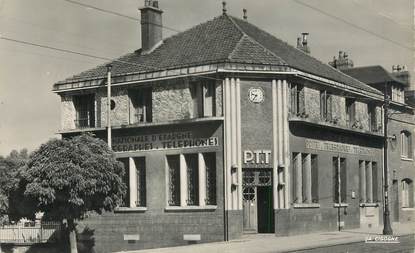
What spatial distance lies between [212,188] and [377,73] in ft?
68.1

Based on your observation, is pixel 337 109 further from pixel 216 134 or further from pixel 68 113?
pixel 68 113

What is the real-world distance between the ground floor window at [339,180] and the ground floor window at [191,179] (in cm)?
850

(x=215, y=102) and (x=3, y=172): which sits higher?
(x=215, y=102)

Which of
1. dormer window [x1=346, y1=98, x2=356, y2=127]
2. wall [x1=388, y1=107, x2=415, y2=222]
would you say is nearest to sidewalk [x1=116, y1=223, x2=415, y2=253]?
dormer window [x1=346, y1=98, x2=356, y2=127]

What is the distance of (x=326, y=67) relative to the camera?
39406 millimetres

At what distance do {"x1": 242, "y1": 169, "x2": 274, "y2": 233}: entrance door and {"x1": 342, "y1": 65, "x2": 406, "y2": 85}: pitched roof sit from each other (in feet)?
55.8

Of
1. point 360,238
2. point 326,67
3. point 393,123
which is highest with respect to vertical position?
point 326,67

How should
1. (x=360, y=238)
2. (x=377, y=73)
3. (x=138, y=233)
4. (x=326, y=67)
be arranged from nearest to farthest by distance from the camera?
1. (x=360, y=238)
2. (x=138, y=233)
3. (x=326, y=67)
4. (x=377, y=73)

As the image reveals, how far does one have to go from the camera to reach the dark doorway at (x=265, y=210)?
30.4 metres

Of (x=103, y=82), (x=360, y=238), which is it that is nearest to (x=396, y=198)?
(x=360, y=238)

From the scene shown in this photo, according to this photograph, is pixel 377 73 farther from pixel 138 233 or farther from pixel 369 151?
pixel 138 233

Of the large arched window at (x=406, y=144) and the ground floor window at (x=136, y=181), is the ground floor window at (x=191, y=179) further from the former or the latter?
the large arched window at (x=406, y=144)

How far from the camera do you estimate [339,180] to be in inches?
1406

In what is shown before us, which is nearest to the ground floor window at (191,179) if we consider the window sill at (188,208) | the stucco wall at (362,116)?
the window sill at (188,208)
